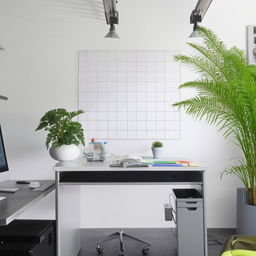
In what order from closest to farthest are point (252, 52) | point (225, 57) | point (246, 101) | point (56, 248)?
point (56, 248), point (246, 101), point (225, 57), point (252, 52)

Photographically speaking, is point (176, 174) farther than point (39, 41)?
No

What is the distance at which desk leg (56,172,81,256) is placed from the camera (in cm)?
221

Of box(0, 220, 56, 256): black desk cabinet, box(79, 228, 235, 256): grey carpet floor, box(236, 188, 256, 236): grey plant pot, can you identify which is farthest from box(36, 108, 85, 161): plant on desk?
box(236, 188, 256, 236): grey plant pot

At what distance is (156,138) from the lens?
11.1 ft

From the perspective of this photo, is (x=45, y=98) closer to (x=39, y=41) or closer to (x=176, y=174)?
(x=39, y=41)

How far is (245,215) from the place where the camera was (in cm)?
277

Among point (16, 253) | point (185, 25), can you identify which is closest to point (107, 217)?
point (16, 253)

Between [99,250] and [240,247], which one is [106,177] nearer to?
[99,250]

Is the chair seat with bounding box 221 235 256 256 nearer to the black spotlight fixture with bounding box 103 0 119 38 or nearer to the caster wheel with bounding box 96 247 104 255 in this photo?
the caster wheel with bounding box 96 247 104 255

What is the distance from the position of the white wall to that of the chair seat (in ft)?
5.58

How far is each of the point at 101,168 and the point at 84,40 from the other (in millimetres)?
1751

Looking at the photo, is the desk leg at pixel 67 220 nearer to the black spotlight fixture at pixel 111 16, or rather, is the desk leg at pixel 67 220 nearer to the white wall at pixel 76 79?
the white wall at pixel 76 79

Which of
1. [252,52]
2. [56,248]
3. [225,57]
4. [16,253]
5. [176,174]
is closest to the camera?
[16,253]

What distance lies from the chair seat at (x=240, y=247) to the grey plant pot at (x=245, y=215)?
1.12 metres
